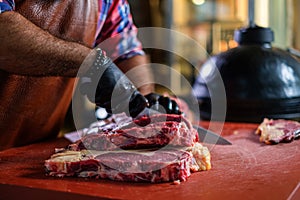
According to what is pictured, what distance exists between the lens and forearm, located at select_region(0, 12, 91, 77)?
1.30 m

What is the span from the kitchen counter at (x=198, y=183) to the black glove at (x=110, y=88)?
0.88ft

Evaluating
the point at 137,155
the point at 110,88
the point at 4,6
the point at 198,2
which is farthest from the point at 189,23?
the point at 137,155

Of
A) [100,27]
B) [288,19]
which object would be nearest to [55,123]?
[100,27]

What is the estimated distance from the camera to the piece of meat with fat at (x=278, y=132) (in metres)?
1.62

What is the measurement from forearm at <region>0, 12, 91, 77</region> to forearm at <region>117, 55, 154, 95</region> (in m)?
0.71

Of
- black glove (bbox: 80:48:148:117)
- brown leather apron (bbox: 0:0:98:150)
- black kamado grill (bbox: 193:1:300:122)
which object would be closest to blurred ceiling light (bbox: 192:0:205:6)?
black kamado grill (bbox: 193:1:300:122)

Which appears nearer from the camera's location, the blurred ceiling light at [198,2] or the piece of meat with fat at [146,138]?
the piece of meat with fat at [146,138]

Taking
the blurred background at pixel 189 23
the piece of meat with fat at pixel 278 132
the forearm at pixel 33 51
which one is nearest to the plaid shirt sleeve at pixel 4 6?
the forearm at pixel 33 51

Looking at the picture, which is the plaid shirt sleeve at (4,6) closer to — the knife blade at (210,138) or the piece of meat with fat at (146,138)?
the piece of meat with fat at (146,138)

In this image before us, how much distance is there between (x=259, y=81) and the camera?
85.9 inches

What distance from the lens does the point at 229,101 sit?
2248 mm

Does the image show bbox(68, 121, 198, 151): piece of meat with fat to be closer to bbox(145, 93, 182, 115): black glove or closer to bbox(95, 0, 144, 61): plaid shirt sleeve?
bbox(145, 93, 182, 115): black glove

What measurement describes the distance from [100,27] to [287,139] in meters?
0.95

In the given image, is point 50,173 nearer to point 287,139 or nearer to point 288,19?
point 287,139
